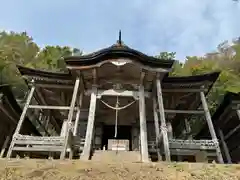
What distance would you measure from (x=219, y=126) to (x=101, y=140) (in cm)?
780

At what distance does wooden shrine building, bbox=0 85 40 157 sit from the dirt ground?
6.86 metres

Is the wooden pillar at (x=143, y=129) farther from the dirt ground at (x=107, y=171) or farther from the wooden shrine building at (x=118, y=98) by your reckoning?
the dirt ground at (x=107, y=171)

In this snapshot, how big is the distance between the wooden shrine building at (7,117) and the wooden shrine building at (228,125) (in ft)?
39.8

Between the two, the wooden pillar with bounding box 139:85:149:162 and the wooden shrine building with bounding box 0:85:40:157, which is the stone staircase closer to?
the wooden pillar with bounding box 139:85:149:162

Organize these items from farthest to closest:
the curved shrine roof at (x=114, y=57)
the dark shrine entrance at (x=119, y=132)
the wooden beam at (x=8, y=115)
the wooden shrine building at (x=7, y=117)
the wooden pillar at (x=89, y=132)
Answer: the dark shrine entrance at (x=119, y=132) < the wooden beam at (x=8, y=115) < the wooden shrine building at (x=7, y=117) < the curved shrine roof at (x=114, y=57) < the wooden pillar at (x=89, y=132)

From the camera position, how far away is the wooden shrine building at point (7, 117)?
44.2 feet

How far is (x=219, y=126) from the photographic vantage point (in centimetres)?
1647

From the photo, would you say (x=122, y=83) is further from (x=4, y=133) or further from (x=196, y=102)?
(x=4, y=133)

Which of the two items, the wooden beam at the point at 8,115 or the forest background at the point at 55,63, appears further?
the forest background at the point at 55,63

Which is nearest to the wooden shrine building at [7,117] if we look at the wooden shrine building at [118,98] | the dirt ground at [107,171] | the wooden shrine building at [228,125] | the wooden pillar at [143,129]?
the wooden shrine building at [118,98]

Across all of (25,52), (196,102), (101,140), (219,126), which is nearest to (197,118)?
(219,126)

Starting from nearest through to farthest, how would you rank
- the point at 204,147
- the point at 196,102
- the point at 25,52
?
the point at 204,147 → the point at 196,102 → the point at 25,52

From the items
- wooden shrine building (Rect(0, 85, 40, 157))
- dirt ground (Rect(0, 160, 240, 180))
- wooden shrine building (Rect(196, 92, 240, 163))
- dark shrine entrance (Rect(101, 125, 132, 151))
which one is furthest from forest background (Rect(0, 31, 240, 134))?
dirt ground (Rect(0, 160, 240, 180))

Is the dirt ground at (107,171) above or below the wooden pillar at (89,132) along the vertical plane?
below
